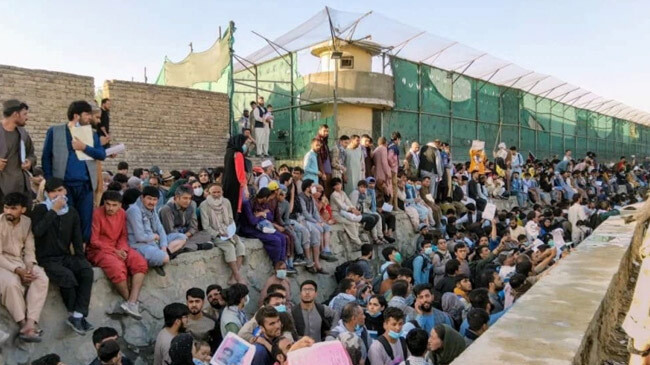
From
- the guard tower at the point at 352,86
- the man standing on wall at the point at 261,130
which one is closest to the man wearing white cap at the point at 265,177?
the man standing on wall at the point at 261,130

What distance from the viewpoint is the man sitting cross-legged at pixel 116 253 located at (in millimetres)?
4766

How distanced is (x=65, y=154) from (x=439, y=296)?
14.5 feet

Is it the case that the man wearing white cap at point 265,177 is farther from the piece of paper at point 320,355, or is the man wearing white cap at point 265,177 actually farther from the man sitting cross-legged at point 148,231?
the piece of paper at point 320,355

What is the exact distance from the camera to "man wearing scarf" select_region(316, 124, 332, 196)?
A: 8516 millimetres

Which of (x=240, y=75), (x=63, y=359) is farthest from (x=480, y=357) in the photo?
(x=240, y=75)

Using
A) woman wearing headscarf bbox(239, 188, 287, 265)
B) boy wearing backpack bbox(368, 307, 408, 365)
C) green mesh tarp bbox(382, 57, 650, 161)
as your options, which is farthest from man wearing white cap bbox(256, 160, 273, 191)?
green mesh tarp bbox(382, 57, 650, 161)

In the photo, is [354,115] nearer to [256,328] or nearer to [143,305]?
[143,305]

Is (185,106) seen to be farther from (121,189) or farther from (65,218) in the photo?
(65,218)

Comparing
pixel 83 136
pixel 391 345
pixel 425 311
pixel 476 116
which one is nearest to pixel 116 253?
pixel 83 136

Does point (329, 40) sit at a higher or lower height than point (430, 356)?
higher

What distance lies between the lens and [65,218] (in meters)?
4.40

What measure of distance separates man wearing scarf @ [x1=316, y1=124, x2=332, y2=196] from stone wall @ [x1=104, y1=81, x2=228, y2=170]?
13.4ft

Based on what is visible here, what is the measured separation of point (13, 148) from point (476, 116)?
16760mm

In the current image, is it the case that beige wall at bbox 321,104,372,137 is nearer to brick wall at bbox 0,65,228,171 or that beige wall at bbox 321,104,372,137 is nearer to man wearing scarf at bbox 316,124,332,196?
brick wall at bbox 0,65,228,171
